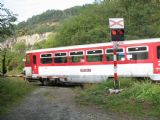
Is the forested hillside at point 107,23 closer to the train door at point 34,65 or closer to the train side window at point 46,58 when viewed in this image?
the train door at point 34,65

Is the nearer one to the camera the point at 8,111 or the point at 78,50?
the point at 8,111

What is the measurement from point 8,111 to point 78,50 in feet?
46.9

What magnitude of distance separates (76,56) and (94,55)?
74.8 inches

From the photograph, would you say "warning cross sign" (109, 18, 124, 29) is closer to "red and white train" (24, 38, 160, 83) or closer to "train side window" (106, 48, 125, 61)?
"red and white train" (24, 38, 160, 83)

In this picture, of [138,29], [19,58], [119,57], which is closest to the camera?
[119,57]

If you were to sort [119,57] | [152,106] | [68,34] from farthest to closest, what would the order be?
[68,34] < [119,57] < [152,106]

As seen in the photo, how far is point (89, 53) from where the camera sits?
1073 inches

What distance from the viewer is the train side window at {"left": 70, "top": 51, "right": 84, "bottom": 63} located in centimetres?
2806

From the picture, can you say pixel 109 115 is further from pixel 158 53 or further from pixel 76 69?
pixel 76 69

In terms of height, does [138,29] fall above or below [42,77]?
above

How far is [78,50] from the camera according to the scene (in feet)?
92.3

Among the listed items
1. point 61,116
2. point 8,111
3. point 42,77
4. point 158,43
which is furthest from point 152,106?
point 42,77

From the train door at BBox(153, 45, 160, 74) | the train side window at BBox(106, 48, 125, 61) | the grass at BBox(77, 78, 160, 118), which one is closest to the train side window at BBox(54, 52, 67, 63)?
the train side window at BBox(106, 48, 125, 61)

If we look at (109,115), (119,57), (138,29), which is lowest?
(109,115)
